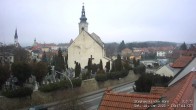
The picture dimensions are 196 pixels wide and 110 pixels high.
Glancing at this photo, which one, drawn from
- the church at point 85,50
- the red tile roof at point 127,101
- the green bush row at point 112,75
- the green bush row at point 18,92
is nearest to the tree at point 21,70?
the green bush row at point 18,92

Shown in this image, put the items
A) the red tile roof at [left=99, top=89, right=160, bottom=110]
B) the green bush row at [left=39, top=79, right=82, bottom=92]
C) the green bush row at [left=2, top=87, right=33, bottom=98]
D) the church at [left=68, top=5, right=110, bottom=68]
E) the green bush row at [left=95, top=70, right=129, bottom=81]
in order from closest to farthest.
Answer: the red tile roof at [left=99, top=89, right=160, bottom=110]
the green bush row at [left=2, top=87, right=33, bottom=98]
the green bush row at [left=39, top=79, right=82, bottom=92]
the green bush row at [left=95, top=70, right=129, bottom=81]
the church at [left=68, top=5, right=110, bottom=68]

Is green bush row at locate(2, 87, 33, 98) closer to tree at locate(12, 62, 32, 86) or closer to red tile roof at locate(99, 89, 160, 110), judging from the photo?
tree at locate(12, 62, 32, 86)

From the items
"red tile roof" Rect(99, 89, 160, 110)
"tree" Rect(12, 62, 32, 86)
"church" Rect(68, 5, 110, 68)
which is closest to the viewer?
"red tile roof" Rect(99, 89, 160, 110)

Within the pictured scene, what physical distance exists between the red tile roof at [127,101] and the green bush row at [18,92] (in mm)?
19580

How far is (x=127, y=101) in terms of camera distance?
1247cm

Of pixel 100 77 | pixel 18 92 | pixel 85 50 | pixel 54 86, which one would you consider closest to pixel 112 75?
pixel 100 77

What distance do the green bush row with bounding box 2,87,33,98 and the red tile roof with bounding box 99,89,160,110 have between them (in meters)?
19.6

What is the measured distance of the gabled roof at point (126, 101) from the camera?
1208 cm

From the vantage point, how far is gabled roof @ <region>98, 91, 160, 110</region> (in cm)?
1208

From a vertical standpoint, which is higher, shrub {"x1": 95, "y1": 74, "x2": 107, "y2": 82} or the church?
the church

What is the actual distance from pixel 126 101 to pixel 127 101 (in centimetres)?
4

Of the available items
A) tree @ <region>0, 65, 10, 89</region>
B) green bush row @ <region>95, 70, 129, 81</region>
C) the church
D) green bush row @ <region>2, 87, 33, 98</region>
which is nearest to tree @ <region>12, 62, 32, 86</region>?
tree @ <region>0, 65, 10, 89</region>

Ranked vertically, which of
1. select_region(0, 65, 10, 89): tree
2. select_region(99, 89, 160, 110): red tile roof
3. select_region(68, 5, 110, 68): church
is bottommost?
select_region(99, 89, 160, 110): red tile roof

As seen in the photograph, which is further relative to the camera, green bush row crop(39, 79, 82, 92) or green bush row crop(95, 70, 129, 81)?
green bush row crop(95, 70, 129, 81)
